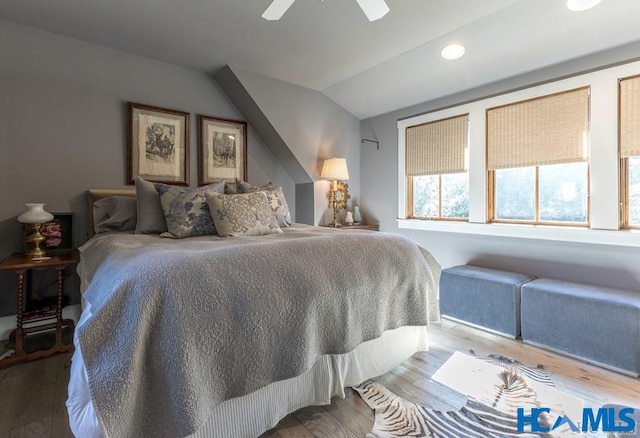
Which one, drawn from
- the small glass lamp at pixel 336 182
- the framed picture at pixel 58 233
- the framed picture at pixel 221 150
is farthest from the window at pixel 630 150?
the framed picture at pixel 58 233

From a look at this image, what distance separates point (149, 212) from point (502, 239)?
3142 millimetres

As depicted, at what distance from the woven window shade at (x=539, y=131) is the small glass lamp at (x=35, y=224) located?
3.83 meters

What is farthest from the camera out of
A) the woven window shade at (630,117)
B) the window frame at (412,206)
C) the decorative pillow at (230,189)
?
the window frame at (412,206)

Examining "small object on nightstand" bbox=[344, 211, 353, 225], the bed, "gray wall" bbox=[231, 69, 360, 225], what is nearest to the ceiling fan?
the bed

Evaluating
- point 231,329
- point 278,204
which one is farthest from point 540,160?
point 231,329

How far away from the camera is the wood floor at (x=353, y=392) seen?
1.47 metres

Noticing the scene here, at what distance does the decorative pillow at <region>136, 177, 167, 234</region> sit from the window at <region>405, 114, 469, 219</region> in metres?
2.82

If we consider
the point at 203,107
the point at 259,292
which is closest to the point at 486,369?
the point at 259,292

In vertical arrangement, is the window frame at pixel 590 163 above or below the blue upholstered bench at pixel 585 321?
above

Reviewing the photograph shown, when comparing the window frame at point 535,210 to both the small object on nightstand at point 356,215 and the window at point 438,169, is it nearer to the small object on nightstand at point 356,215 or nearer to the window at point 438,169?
the window at point 438,169

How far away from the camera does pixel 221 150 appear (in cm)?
342

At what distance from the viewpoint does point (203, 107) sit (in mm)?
3291

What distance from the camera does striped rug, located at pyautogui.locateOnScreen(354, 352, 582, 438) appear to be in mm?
1463

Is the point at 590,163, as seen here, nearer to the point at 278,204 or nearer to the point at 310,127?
the point at 278,204
